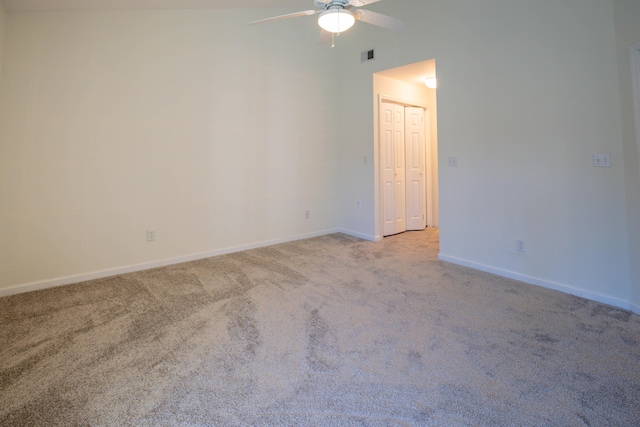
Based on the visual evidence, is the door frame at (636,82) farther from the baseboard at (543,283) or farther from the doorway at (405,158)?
the doorway at (405,158)

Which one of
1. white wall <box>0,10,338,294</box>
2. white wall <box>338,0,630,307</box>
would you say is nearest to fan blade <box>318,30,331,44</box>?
white wall <box>338,0,630,307</box>

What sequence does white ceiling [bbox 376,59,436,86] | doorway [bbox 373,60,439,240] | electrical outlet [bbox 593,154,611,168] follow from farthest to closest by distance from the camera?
doorway [bbox 373,60,439,240], white ceiling [bbox 376,59,436,86], electrical outlet [bbox 593,154,611,168]

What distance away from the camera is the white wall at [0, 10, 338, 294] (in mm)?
2680

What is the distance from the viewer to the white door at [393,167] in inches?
183

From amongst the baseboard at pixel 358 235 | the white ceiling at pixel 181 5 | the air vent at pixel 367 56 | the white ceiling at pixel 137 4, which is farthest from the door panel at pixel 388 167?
the white ceiling at pixel 137 4

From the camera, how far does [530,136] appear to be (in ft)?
8.99

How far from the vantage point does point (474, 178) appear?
319 cm

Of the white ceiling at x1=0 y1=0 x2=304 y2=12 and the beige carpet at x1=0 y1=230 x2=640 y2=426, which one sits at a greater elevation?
the white ceiling at x1=0 y1=0 x2=304 y2=12

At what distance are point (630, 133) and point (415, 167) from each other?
3126 mm

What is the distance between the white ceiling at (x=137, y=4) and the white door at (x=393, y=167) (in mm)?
1881

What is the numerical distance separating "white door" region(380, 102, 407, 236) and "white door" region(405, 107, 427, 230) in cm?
13

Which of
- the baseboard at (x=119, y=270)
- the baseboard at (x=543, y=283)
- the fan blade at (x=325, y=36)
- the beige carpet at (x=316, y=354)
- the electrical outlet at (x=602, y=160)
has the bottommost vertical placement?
the beige carpet at (x=316, y=354)

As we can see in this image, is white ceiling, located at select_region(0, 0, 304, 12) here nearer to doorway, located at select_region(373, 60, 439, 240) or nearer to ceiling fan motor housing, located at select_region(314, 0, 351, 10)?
doorway, located at select_region(373, 60, 439, 240)

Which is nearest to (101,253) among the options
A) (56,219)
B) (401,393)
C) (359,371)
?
(56,219)
